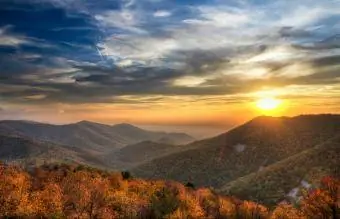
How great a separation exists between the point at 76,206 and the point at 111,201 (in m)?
22.7

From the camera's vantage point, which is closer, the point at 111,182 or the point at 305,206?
the point at 305,206

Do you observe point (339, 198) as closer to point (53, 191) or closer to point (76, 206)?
point (76, 206)

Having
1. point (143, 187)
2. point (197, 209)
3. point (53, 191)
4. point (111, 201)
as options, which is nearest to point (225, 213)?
point (197, 209)

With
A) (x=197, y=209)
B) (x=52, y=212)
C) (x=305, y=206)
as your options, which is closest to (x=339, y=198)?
(x=305, y=206)

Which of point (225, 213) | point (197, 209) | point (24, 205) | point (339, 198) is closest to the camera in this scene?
point (24, 205)

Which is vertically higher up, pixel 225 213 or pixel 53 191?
pixel 53 191

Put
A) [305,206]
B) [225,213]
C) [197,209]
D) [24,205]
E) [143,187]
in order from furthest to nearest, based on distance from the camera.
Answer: [143,187]
[225,213]
[197,209]
[305,206]
[24,205]

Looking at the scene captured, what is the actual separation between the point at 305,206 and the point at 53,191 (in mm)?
73287

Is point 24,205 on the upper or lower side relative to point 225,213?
upper

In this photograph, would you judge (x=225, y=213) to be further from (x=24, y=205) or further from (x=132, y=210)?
(x=24, y=205)

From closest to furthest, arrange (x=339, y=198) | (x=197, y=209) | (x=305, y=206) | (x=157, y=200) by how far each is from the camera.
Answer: (x=339, y=198)
(x=305, y=206)
(x=157, y=200)
(x=197, y=209)

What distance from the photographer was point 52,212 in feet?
299

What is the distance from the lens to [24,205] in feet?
292

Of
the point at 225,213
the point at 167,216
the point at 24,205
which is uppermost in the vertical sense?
the point at 24,205
